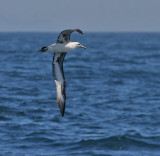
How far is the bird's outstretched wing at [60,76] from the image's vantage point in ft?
53.0

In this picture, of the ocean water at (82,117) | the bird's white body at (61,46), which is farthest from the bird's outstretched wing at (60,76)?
the ocean water at (82,117)

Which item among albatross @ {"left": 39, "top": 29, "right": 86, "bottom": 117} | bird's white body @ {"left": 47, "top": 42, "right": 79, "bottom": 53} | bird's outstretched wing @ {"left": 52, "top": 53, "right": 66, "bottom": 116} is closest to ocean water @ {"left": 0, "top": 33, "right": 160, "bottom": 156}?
bird's outstretched wing @ {"left": 52, "top": 53, "right": 66, "bottom": 116}

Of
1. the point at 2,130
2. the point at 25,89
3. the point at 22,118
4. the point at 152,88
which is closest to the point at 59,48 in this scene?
the point at 2,130

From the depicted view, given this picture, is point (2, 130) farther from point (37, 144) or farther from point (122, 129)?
point (122, 129)

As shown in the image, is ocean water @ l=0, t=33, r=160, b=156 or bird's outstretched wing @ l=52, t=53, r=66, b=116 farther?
ocean water @ l=0, t=33, r=160, b=156

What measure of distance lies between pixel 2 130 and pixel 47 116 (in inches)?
141

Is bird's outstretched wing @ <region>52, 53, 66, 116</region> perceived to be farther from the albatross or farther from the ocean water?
the ocean water

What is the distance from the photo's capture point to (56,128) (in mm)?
21125

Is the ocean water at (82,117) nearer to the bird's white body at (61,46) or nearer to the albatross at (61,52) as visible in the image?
the albatross at (61,52)

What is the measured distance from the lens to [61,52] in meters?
16.0

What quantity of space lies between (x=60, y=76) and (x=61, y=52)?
1.14 meters

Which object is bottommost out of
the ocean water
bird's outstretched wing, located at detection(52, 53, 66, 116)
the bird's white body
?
the ocean water

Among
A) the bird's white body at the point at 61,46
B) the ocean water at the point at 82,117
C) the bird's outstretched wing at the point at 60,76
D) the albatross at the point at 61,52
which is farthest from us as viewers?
the ocean water at the point at 82,117

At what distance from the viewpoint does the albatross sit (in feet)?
47.6
